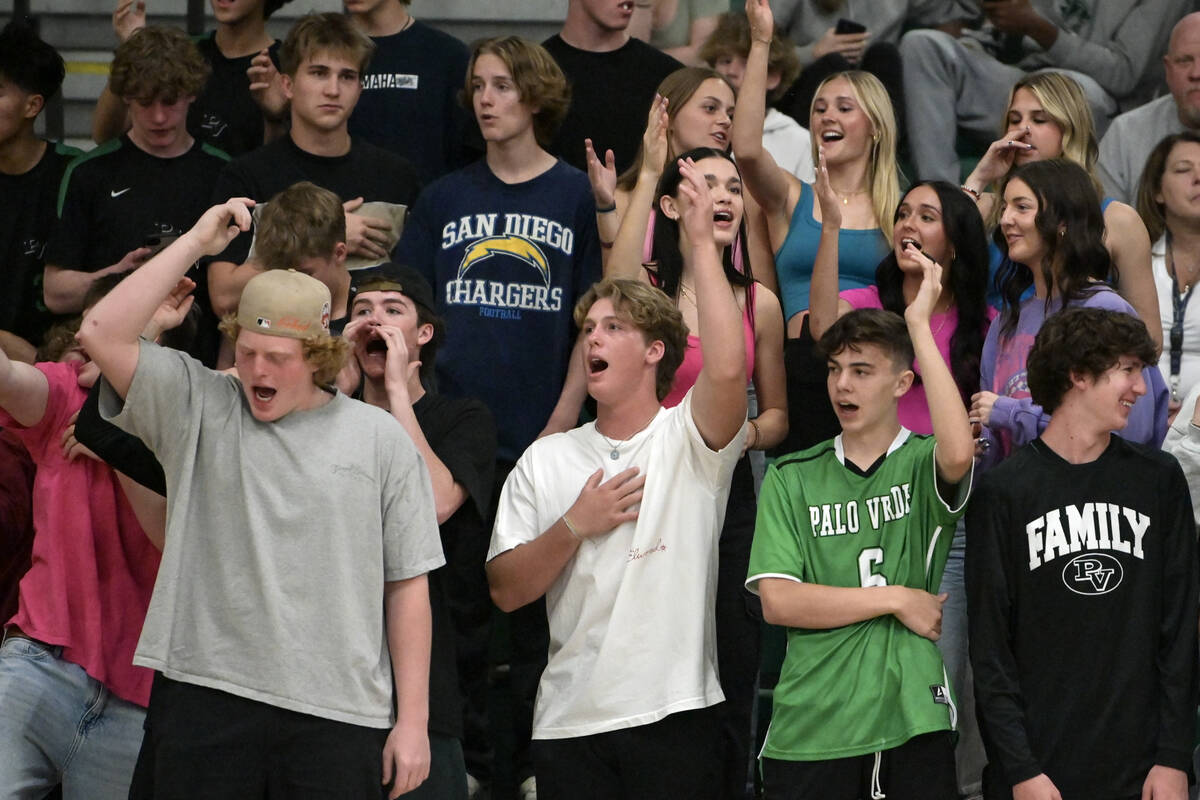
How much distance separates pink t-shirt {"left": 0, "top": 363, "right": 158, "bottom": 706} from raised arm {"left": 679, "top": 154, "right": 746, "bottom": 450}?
152cm

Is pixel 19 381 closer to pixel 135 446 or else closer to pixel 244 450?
pixel 135 446

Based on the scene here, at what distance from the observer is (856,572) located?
3.92m

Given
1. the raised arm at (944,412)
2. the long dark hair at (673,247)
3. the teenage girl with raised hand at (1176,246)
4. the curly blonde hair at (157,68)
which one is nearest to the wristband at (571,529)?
the raised arm at (944,412)

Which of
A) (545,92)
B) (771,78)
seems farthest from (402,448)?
(771,78)

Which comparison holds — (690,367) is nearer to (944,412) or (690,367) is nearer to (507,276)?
(507,276)

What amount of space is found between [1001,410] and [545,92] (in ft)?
6.62

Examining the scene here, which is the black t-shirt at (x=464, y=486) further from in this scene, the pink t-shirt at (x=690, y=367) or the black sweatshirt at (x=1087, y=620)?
the black sweatshirt at (x=1087, y=620)

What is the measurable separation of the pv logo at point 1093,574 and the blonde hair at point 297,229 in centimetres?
214

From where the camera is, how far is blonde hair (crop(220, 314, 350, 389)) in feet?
Answer: 11.3

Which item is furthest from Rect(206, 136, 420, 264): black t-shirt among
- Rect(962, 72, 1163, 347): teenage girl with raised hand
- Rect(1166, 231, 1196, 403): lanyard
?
Rect(1166, 231, 1196, 403): lanyard

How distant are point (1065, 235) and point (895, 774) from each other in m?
1.74

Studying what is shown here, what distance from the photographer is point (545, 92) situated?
535 centimetres

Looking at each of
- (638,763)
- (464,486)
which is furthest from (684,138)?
(638,763)

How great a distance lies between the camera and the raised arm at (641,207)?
15.9 feet
